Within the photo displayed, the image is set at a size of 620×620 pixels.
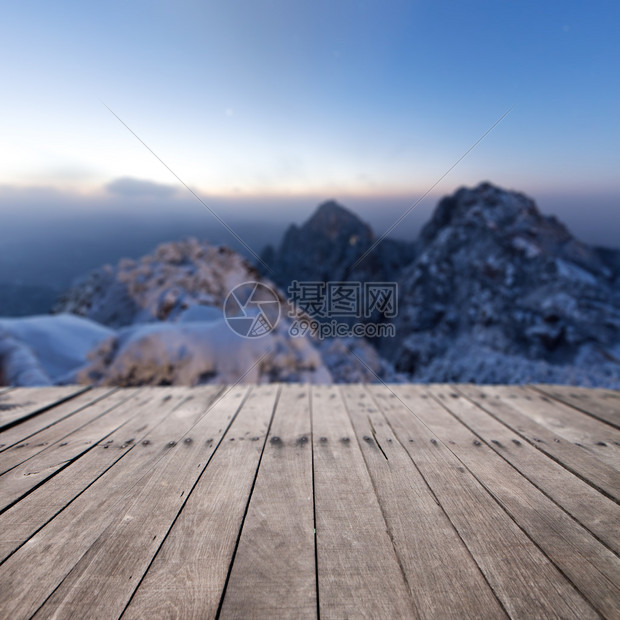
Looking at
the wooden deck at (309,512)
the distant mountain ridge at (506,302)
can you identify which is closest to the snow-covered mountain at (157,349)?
the wooden deck at (309,512)

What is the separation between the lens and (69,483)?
1219 mm

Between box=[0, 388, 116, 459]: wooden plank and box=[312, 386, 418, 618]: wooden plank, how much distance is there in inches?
51.7

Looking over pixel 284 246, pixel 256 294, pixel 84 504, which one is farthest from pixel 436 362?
pixel 284 246

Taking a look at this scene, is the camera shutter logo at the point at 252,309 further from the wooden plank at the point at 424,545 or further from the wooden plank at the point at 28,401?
the wooden plank at the point at 424,545

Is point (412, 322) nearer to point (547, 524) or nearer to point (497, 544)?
point (547, 524)

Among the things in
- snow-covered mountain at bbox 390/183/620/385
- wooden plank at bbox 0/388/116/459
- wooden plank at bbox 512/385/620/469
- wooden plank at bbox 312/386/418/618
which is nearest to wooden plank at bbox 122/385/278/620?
wooden plank at bbox 312/386/418/618

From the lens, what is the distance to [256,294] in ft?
23.8

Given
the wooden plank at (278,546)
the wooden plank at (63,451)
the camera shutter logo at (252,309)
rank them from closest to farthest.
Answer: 1. the wooden plank at (278,546)
2. the wooden plank at (63,451)
3. the camera shutter logo at (252,309)

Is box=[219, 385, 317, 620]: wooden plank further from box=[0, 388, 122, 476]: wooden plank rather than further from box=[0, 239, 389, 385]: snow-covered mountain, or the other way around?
box=[0, 239, 389, 385]: snow-covered mountain

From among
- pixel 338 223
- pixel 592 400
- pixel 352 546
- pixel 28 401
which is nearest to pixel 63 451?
pixel 28 401

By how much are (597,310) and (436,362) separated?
4985mm

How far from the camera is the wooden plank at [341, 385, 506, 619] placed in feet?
2.50

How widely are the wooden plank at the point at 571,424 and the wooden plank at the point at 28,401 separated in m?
2.61

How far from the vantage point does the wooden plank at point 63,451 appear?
3.95 ft
